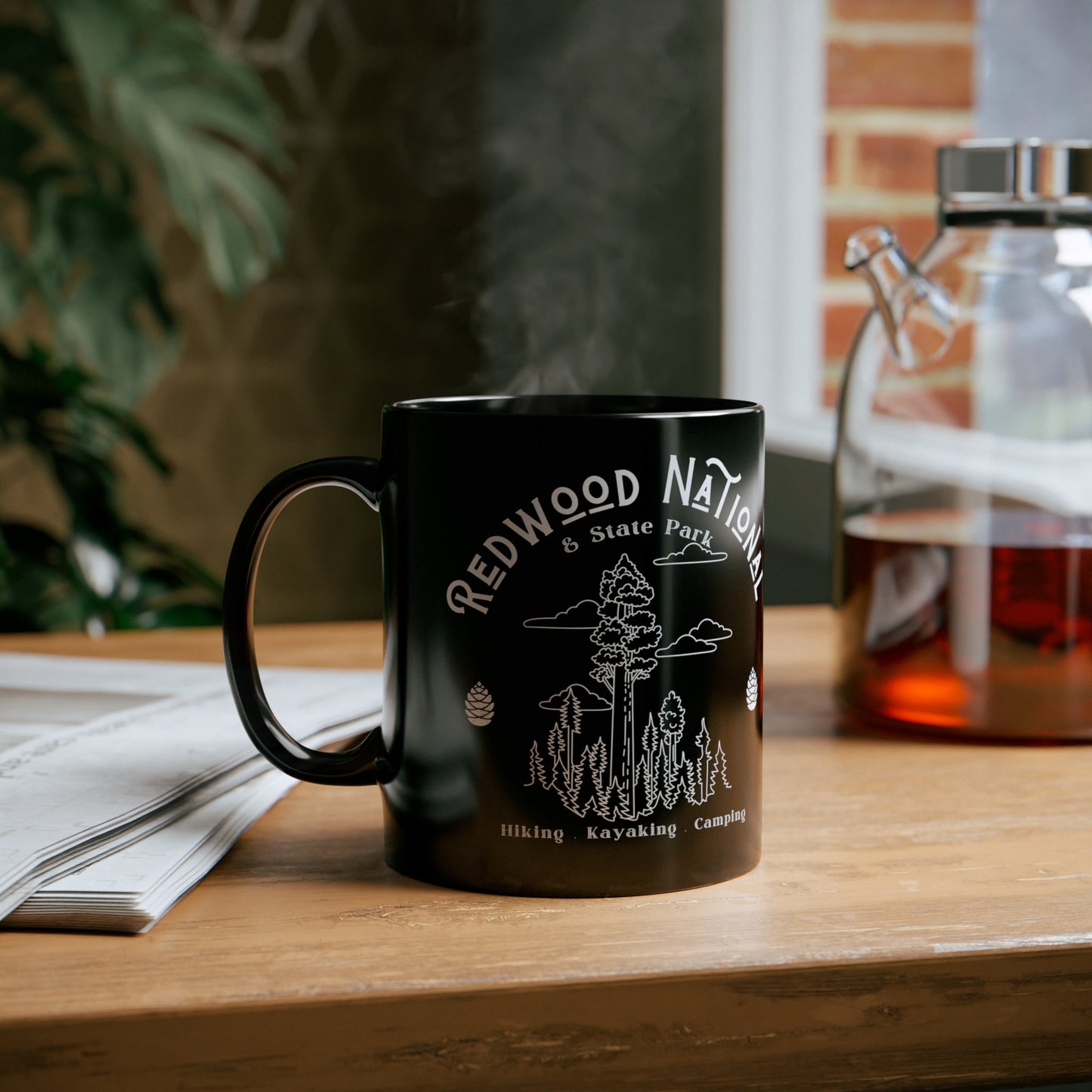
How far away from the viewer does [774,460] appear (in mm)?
1483

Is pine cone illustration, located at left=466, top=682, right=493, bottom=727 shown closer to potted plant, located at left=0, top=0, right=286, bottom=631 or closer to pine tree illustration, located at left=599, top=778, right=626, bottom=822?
pine tree illustration, located at left=599, top=778, right=626, bottom=822

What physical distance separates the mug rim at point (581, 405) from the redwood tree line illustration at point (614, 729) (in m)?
0.06

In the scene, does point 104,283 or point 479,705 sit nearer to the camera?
point 479,705

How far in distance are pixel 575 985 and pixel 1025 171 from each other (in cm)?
45

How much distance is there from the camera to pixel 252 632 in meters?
0.45

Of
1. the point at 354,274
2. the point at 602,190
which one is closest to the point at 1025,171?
the point at 602,190

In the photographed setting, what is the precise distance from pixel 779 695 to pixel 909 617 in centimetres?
11

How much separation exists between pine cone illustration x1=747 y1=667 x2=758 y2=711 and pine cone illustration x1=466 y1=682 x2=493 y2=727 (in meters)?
0.09

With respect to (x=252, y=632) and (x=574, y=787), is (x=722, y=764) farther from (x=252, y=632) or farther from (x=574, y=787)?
(x=252, y=632)

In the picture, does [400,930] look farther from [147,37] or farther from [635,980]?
[147,37]

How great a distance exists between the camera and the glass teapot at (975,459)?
1.98 feet

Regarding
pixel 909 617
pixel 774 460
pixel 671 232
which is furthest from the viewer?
pixel 671 232

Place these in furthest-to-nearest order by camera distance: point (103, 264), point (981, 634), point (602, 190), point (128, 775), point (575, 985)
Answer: point (602, 190)
point (103, 264)
point (981, 634)
point (128, 775)
point (575, 985)

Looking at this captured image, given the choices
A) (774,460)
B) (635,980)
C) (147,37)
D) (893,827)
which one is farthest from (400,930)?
(147,37)
